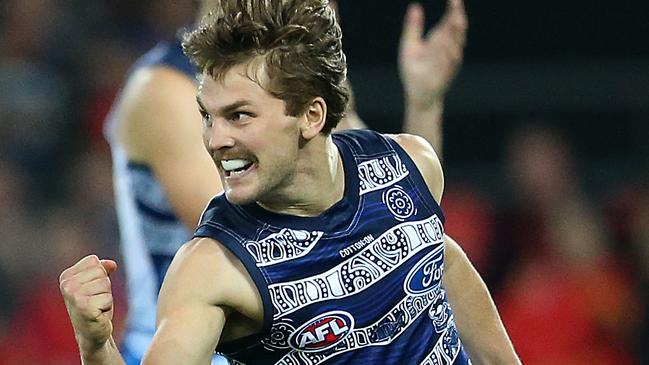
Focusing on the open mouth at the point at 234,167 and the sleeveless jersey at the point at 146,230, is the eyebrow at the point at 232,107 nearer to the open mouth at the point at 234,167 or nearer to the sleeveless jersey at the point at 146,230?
the open mouth at the point at 234,167

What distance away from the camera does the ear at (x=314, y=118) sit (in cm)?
311

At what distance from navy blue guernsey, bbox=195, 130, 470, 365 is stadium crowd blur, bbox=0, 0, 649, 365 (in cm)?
380

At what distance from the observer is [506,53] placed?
30.9 ft

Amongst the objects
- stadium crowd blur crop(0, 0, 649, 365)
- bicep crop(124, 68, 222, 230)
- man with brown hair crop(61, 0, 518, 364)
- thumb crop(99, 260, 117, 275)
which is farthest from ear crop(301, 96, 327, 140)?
stadium crowd blur crop(0, 0, 649, 365)

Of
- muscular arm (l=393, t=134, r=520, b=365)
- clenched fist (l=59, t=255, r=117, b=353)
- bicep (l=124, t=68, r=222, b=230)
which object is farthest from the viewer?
bicep (l=124, t=68, r=222, b=230)

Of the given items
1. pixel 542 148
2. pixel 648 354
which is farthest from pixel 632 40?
pixel 648 354

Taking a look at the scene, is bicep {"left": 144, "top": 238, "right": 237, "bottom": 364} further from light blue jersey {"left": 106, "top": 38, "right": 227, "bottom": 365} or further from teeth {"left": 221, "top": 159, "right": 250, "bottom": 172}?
light blue jersey {"left": 106, "top": 38, "right": 227, "bottom": 365}

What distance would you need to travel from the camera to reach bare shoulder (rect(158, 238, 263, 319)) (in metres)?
2.89

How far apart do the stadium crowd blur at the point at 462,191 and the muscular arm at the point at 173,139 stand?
341 centimetres

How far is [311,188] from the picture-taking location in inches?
125

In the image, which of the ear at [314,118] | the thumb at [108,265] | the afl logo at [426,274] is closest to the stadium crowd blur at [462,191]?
the afl logo at [426,274]

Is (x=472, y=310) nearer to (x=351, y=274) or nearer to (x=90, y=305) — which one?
(x=351, y=274)

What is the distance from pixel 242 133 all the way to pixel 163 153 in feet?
3.46

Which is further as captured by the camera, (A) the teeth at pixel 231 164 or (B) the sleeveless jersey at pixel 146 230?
(B) the sleeveless jersey at pixel 146 230
